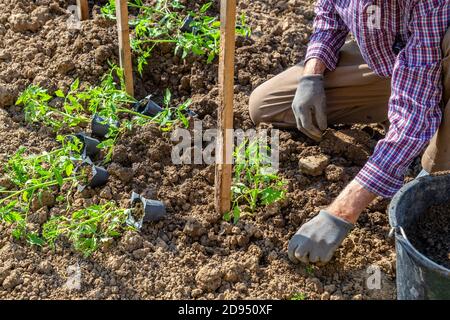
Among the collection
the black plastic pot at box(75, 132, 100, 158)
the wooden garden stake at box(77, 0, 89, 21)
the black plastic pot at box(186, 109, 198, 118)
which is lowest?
the black plastic pot at box(75, 132, 100, 158)

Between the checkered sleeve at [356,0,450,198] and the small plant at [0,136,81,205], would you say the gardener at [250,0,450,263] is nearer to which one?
the checkered sleeve at [356,0,450,198]

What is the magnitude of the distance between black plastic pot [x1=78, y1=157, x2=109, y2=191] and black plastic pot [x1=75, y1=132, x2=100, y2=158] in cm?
7

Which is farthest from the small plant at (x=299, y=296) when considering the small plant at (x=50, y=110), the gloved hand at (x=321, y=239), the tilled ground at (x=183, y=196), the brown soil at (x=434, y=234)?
the small plant at (x=50, y=110)

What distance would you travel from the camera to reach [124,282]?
291 cm

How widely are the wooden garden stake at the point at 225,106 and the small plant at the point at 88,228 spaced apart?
407mm

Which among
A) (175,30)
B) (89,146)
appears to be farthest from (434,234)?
(175,30)

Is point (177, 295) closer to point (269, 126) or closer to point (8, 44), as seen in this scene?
point (269, 126)

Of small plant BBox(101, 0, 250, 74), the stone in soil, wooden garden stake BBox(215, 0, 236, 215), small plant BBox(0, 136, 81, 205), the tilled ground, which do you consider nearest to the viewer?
wooden garden stake BBox(215, 0, 236, 215)

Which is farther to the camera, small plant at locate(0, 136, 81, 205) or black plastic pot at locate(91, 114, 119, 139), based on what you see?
black plastic pot at locate(91, 114, 119, 139)

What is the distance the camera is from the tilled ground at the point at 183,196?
Result: 2.90 m

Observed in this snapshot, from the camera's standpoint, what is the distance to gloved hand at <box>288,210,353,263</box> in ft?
9.46

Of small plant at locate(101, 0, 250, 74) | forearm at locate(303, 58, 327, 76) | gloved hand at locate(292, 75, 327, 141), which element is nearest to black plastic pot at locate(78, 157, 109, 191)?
small plant at locate(101, 0, 250, 74)

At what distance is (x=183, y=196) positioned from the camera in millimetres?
3225

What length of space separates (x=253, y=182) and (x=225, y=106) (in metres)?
0.54
